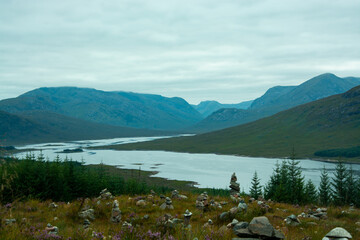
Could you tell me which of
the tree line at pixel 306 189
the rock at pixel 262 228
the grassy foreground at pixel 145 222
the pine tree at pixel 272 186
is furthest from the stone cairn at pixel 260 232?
the pine tree at pixel 272 186

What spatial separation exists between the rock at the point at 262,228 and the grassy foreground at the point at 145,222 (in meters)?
0.87

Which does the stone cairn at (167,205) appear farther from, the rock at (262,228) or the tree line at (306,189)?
the tree line at (306,189)

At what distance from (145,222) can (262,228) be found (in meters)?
5.83

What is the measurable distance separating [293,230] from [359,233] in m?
2.61

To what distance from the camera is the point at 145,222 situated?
12930 mm

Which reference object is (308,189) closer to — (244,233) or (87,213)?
(87,213)

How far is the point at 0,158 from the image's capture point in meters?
9.23

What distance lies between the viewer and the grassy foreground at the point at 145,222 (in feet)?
28.9

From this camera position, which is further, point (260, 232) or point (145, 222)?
point (145, 222)

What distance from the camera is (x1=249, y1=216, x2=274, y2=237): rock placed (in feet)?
29.1

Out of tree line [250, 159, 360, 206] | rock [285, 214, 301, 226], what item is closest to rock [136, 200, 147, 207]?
rock [285, 214, 301, 226]

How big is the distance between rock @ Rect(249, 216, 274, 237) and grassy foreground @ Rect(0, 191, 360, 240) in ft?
2.86

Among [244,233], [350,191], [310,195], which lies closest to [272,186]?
[310,195]

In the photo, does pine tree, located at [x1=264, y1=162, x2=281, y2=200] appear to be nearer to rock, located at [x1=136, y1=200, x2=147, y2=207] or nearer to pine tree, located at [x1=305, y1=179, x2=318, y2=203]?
Answer: pine tree, located at [x1=305, y1=179, x2=318, y2=203]
